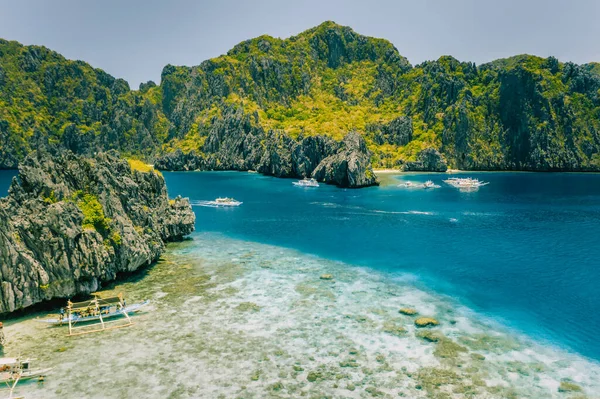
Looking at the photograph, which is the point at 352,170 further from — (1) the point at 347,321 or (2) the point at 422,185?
(1) the point at 347,321

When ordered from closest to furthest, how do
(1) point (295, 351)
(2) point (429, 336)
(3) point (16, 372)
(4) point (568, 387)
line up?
(4) point (568, 387), (3) point (16, 372), (1) point (295, 351), (2) point (429, 336)

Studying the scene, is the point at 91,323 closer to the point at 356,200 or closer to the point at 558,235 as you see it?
the point at 558,235

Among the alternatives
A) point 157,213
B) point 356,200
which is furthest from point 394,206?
point 157,213

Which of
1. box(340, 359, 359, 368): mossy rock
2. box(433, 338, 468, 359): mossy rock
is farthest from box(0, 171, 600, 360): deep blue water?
box(340, 359, 359, 368): mossy rock

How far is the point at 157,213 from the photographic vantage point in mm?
74812

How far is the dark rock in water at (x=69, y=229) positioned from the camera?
143ft

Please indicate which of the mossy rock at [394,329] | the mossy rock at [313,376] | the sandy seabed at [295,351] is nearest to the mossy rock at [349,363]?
the sandy seabed at [295,351]

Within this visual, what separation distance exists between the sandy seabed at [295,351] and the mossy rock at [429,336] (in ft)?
0.34

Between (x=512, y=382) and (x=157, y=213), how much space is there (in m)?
61.3

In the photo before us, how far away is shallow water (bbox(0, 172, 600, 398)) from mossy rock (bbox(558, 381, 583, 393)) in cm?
34

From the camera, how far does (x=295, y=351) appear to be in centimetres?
3859

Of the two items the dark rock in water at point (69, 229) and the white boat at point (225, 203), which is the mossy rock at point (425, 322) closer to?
the dark rock in water at point (69, 229)

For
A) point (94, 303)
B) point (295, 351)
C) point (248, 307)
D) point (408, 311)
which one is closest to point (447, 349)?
point (408, 311)

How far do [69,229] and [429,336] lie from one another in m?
42.2
